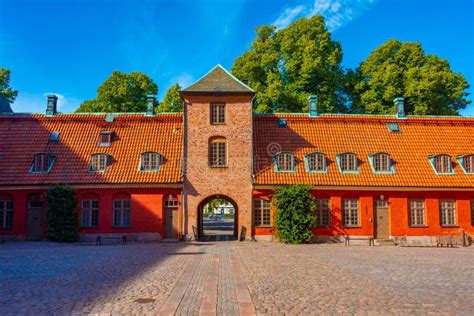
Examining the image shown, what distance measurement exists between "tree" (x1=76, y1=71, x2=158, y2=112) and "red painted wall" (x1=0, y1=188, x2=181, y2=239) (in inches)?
512

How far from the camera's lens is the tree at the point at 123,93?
36062 mm

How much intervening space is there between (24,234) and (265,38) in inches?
969

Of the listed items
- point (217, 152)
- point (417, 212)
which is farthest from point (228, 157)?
point (417, 212)

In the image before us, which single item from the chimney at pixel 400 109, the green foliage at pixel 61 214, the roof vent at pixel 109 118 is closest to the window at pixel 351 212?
the chimney at pixel 400 109

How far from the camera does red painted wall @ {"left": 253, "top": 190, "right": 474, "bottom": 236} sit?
25.0m

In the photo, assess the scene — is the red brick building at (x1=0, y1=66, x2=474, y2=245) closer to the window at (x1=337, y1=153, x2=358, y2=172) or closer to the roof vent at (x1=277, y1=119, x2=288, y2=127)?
the window at (x1=337, y1=153, x2=358, y2=172)

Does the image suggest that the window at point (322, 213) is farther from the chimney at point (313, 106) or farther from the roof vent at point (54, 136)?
the roof vent at point (54, 136)

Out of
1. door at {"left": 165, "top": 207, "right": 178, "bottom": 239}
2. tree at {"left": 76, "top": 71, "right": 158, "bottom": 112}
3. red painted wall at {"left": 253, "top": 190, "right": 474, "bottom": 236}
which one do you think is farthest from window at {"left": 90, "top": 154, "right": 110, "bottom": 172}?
tree at {"left": 76, "top": 71, "right": 158, "bottom": 112}

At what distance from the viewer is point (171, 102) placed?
37.7 m

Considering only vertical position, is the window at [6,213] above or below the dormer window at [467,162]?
below

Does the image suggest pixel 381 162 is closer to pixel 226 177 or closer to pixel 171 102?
pixel 226 177

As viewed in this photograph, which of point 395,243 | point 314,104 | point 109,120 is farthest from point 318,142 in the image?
point 109,120

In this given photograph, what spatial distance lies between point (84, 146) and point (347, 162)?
17.0 metres

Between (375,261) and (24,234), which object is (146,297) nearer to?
(375,261)
